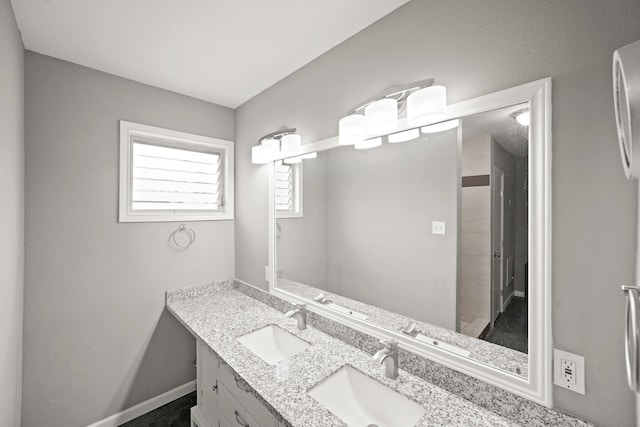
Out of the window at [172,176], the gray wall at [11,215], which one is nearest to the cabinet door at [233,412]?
the gray wall at [11,215]

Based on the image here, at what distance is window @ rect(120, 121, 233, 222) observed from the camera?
6.61ft

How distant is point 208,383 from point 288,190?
133cm

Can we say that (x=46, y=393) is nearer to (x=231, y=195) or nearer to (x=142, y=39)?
(x=231, y=195)

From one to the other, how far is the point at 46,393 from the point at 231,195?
1.75 meters

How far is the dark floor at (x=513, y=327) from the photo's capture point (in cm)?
96

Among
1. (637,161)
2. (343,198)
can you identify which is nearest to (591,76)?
(637,161)

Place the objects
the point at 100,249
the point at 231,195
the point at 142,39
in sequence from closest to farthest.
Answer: the point at 142,39 → the point at 100,249 → the point at 231,195

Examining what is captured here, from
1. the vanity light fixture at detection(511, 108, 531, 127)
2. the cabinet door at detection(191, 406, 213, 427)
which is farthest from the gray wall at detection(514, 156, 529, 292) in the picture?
the cabinet door at detection(191, 406, 213, 427)

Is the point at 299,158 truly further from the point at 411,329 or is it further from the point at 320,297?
the point at 411,329

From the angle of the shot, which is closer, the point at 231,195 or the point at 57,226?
the point at 57,226

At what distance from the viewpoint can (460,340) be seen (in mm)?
1132

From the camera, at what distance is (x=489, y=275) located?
1.09 m

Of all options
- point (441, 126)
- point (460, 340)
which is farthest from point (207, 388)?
point (441, 126)

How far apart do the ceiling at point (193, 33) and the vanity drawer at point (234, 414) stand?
184cm
